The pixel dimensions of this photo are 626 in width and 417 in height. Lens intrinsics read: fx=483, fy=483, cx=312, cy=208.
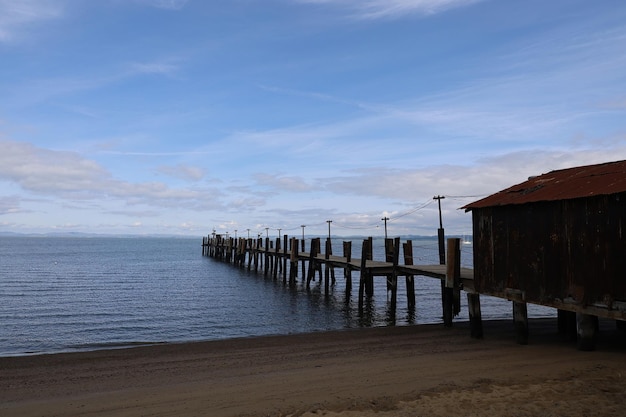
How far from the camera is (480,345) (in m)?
13.3

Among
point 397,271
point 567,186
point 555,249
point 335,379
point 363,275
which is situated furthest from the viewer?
point 363,275

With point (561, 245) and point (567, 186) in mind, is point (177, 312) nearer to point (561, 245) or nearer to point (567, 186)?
point (561, 245)

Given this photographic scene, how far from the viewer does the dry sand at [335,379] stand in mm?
8075

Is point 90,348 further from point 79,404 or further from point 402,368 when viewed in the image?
point 402,368

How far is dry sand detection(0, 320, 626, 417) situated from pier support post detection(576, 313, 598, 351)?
27 cm

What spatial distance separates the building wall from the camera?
33.8ft

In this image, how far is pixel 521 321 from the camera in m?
13.1

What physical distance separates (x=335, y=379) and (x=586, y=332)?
6.22 metres

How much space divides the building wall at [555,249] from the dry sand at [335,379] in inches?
61.8

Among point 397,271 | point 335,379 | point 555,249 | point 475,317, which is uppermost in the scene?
point 555,249

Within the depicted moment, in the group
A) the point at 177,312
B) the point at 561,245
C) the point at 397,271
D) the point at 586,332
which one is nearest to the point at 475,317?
the point at 586,332

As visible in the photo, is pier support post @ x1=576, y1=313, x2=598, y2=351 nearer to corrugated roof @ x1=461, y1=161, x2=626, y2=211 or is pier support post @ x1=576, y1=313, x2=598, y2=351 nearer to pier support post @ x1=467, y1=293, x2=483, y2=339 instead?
corrugated roof @ x1=461, y1=161, x2=626, y2=211

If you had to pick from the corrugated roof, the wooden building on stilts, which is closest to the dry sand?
the wooden building on stilts

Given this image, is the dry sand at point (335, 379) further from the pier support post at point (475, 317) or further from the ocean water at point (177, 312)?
the ocean water at point (177, 312)
